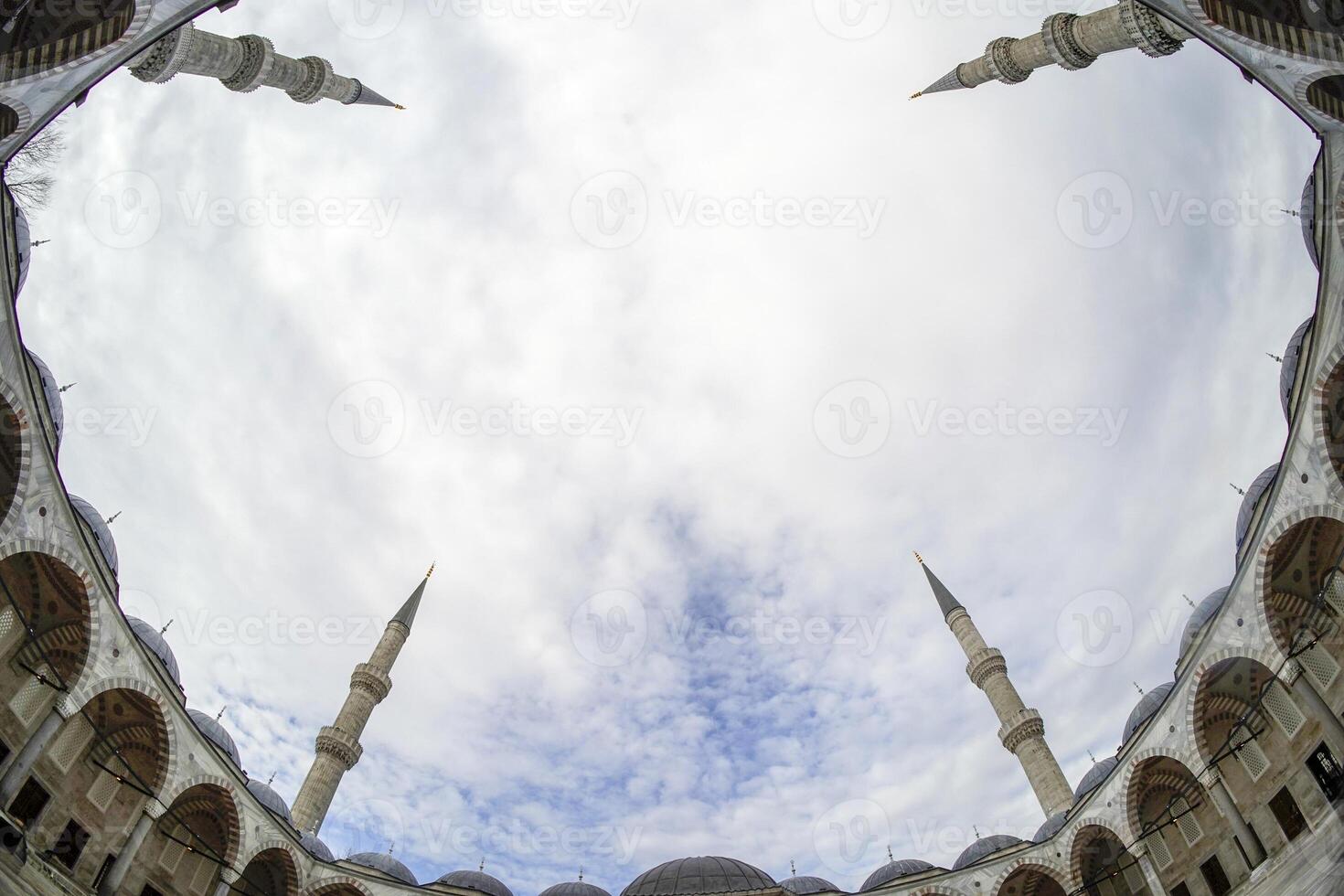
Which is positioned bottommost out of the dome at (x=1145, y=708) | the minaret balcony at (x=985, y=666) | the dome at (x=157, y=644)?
the dome at (x=157, y=644)

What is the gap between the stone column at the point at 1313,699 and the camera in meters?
16.1

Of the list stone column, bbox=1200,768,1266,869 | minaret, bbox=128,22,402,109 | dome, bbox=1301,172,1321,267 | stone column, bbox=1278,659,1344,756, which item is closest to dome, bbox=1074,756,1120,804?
stone column, bbox=1200,768,1266,869

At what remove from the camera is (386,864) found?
1101 inches

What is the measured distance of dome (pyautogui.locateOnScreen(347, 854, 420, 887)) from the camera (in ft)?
88.8

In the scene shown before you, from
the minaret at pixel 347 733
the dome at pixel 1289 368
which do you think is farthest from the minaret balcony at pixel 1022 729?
the minaret at pixel 347 733

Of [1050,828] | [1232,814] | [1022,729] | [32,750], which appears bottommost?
[32,750]

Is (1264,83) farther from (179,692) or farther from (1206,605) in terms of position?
(179,692)

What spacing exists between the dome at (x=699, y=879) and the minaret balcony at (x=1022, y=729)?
1147 cm

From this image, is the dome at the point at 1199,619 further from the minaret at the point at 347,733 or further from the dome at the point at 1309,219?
the minaret at the point at 347,733

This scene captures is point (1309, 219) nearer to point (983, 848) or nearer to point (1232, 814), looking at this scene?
point (1232, 814)

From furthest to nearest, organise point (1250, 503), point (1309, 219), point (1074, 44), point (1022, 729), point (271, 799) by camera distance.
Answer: point (1022, 729) < point (271, 799) < point (1074, 44) < point (1250, 503) < point (1309, 219)

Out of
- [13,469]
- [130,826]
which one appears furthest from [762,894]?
[13,469]

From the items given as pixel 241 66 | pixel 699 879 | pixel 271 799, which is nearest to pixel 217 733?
pixel 271 799

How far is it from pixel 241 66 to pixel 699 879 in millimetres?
30293
